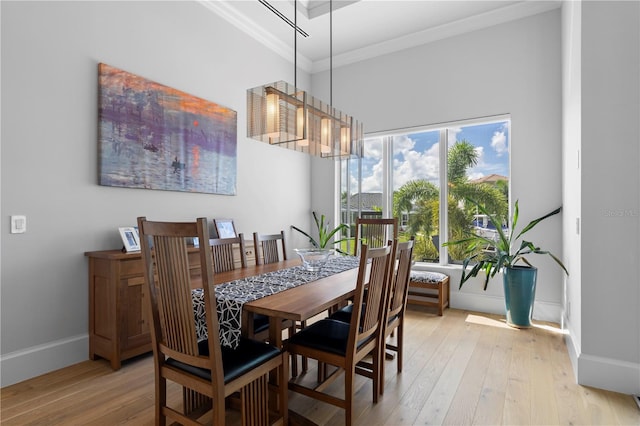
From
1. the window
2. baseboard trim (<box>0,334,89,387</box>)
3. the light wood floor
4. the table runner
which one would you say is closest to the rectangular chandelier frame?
the table runner

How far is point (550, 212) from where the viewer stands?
3525 millimetres

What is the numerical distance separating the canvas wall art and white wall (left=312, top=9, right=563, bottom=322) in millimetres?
2175

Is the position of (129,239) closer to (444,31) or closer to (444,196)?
(444,196)

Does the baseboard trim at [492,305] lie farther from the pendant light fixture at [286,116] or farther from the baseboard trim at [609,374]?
the pendant light fixture at [286,116]

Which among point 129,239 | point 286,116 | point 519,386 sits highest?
point 286,116

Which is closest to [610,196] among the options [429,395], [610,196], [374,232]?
[610,196]

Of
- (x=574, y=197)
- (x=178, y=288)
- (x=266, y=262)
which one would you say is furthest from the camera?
(x=266, y=262)

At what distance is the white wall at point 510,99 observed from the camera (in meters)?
3.52

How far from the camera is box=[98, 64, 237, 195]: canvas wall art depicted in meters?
2.69

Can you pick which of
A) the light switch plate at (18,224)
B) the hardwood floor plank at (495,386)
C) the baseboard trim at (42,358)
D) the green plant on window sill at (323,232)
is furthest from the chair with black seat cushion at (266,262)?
the green plant on window sill at (323,232)

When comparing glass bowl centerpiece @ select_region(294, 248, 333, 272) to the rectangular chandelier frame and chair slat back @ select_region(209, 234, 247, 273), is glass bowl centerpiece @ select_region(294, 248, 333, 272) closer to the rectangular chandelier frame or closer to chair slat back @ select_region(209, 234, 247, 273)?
chair slat back @ select_region(209, 234, 247, 273)

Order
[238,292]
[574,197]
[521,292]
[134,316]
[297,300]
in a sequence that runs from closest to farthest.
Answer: [297,300], [238,292], [134,316], [574,197], [521,292]

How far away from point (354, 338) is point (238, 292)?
641 mm

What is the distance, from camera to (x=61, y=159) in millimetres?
2443
